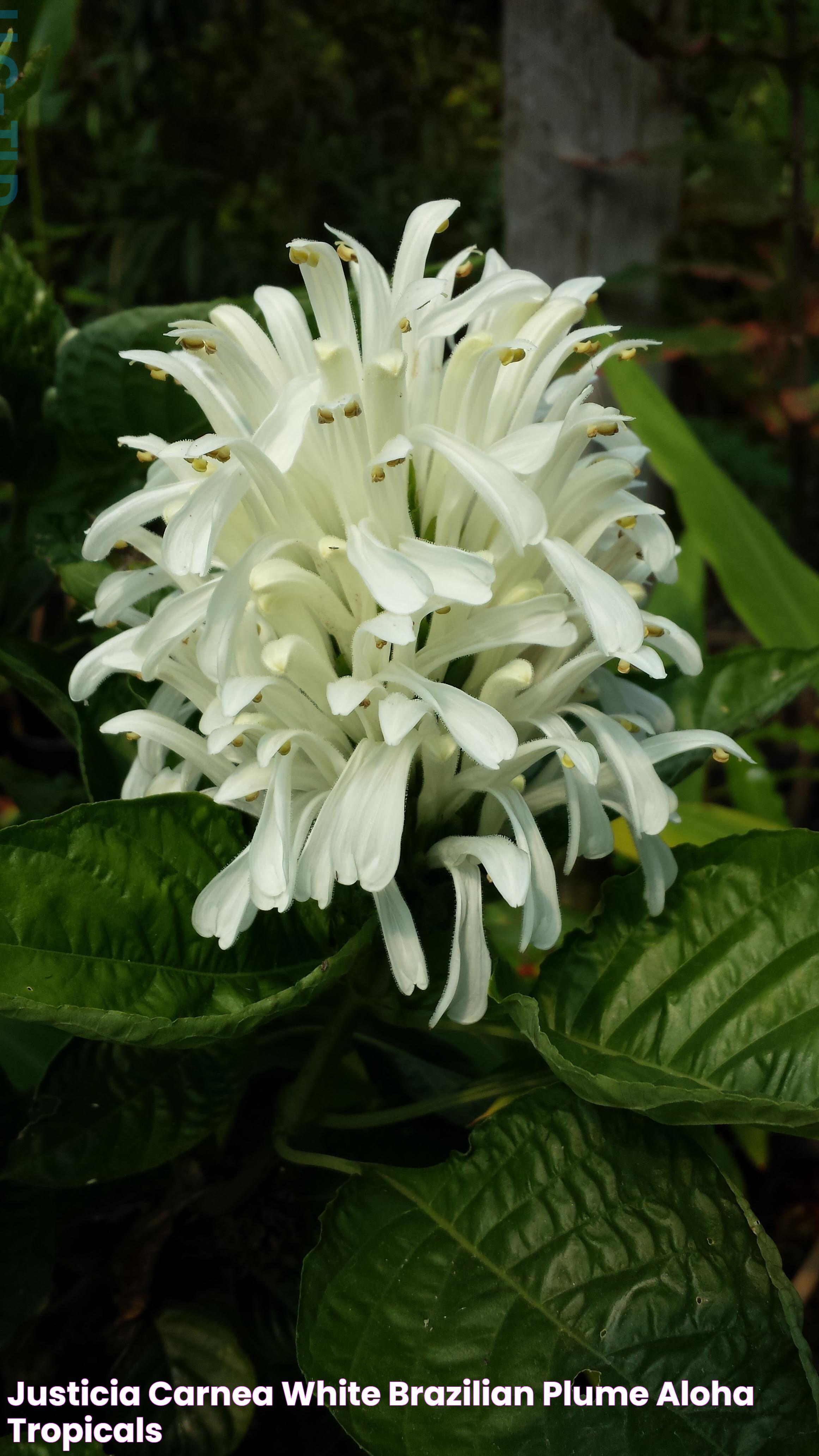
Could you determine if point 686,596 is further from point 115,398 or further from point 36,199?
point 36,199

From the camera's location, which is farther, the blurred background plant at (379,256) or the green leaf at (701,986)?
the blurred background plant at (379,256)

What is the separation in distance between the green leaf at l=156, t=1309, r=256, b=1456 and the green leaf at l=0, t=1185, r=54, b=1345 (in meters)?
0.06

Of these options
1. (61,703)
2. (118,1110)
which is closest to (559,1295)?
(118,1110)

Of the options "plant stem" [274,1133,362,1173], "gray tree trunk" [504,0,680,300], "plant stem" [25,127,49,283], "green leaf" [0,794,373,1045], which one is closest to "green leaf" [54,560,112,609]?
"green leaf" [0,794,373,1045]

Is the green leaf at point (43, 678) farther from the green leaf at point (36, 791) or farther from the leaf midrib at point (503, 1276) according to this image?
the leaf midrib at point (503, 1276)

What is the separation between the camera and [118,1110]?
43 cm

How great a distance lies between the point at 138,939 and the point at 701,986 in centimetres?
21

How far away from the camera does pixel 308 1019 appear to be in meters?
0.50

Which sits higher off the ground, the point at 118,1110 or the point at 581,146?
the point at 581,146

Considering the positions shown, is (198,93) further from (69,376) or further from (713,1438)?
(713,1438)

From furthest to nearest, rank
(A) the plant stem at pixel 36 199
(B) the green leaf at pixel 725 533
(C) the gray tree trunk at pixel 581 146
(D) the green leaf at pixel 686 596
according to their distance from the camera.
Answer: (C) the gray tree trunk at pixel 581 146 < (A) the plant stem at pixel 36 199 < (B) the green leaf at pixel 725 533 < (D) the green leaf at pixel 686 596

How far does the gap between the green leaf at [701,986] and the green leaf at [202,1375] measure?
0.21 m

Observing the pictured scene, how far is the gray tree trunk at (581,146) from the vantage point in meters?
1.33

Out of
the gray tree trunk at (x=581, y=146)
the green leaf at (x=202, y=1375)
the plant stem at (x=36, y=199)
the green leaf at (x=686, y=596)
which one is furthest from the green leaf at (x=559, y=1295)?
the gray tree trunk at (x=581, y=146)
